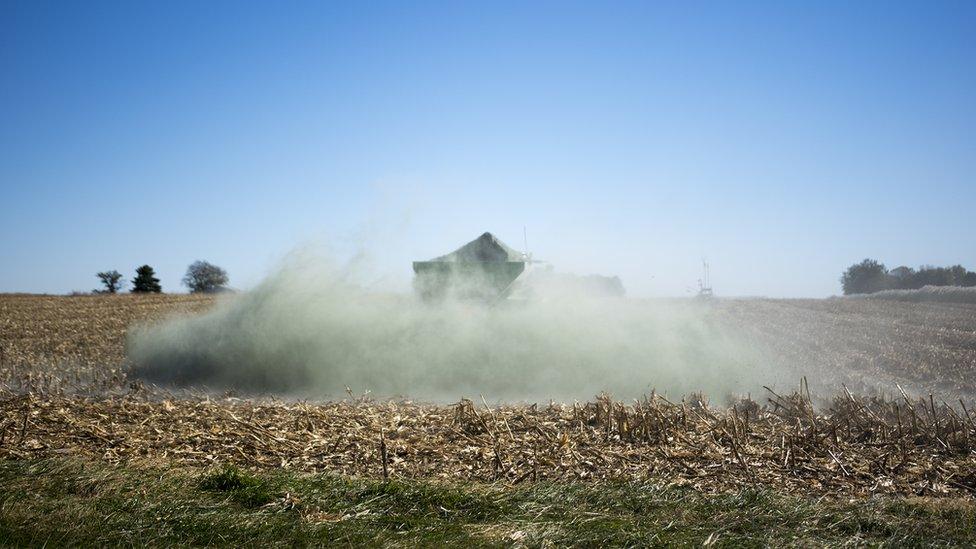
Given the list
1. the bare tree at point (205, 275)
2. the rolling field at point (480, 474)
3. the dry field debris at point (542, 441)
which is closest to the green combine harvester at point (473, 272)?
the rolling field at point (480, 474)

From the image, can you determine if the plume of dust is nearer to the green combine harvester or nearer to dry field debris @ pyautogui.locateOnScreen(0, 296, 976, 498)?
the green combine harvester

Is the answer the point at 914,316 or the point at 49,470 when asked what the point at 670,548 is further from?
the point at 914,316

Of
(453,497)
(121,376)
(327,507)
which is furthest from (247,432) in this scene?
(121,376)

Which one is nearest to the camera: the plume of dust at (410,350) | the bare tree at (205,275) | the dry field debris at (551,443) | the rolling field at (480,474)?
the rolling field at (480,474)

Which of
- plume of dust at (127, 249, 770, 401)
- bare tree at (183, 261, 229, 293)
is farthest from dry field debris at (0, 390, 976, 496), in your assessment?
bare tree at (183, 261, 229, 293)

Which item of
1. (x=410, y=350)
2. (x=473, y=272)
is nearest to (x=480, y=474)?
(x=410, y=350)

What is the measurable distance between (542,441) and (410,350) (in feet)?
30.7

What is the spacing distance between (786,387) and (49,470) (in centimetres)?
1305

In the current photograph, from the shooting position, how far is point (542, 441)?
709cm

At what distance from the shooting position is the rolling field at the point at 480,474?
475 centimetres

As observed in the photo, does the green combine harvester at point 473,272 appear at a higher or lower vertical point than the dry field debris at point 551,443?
higher

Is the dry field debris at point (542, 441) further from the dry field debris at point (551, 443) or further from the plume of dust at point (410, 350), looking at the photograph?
the plume of dust at point (410, 350)

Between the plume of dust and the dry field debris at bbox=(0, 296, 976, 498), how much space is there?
5023 millimetres

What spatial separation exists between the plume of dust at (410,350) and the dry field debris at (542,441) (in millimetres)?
5023
